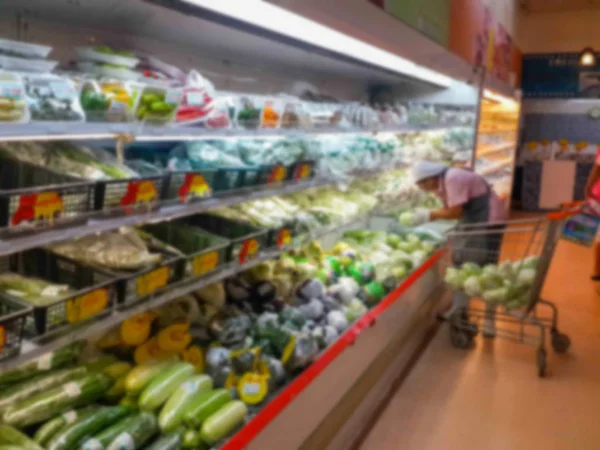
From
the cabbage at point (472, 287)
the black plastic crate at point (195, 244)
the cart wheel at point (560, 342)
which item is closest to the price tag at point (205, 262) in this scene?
the black plastic crate at point (195, 244)

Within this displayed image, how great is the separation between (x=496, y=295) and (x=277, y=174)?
193 centimetres

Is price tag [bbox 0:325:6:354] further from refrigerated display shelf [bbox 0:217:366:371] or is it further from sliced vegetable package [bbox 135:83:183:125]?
sliced vegetable package [bbox 135:83:183:125]

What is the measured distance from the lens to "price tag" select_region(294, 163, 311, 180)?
2.85 metres

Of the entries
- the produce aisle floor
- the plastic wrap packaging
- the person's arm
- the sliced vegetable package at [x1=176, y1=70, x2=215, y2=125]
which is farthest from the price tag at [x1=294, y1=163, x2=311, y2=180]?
the person's arm

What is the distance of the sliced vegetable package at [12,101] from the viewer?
140 centimetres

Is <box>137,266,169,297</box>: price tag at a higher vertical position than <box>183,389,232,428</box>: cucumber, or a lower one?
higher

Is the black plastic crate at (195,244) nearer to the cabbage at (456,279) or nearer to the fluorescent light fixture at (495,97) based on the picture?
the cabbage at (456,279)

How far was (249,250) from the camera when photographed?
8.27 feet

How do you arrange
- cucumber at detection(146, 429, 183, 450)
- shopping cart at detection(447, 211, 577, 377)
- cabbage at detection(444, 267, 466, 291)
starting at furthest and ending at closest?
1. cabbage at detection(444, 267, 466, 291)
2. shopping cart at detection(447, 211, 577, 377)
3. cucumber at detection(146, 429, 183, 450)

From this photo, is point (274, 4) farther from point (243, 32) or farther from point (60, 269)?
point (60, 269)

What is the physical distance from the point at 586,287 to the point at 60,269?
5489mm

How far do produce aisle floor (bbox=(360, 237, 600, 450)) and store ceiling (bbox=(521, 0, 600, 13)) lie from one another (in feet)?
21.6

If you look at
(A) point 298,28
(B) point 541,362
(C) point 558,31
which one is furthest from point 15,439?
(C) point 558,31

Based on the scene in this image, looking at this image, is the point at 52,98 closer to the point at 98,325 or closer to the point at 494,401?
the point at 98,325
